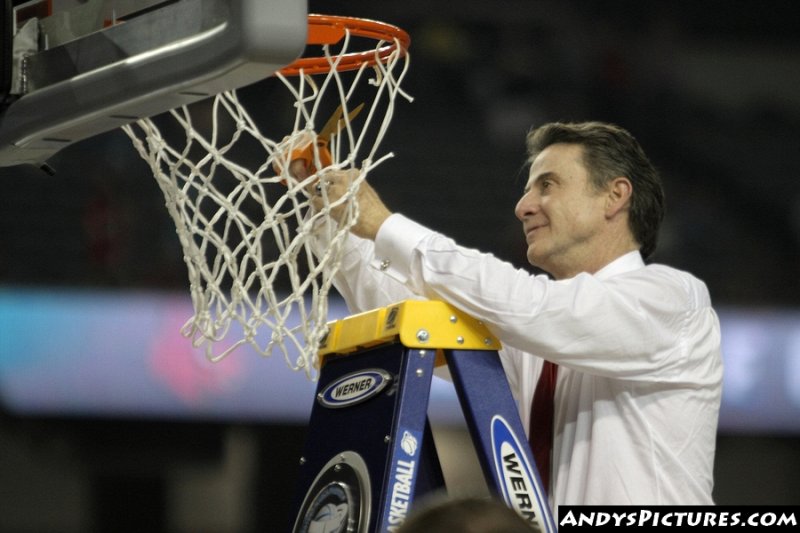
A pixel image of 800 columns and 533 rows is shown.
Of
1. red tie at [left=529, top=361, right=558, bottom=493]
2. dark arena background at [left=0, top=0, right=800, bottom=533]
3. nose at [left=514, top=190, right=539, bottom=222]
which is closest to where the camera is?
red tie at [left=529, top=361, right=558, bottom=493]

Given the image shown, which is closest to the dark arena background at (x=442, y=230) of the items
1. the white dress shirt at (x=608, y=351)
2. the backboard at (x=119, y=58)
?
the white dress shirt at (x=608, y=351)

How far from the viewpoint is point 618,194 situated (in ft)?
8.52

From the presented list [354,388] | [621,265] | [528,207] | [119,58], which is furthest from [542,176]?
[119,58]

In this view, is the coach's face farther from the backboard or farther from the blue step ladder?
the backboard

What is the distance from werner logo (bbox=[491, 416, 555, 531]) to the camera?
216 centimetres

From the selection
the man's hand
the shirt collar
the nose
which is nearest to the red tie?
the shirt collar

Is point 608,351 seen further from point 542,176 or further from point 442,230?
point 442,230

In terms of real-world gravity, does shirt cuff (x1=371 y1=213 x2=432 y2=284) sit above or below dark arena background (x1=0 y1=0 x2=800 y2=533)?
above

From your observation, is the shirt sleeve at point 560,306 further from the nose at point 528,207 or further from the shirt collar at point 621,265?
the nose at point 528,207

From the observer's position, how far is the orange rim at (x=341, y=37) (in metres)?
2.38

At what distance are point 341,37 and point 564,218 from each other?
59 cm

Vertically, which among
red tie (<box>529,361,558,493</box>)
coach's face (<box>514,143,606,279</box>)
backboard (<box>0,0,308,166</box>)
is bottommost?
red tie (<box>529,361,558,493</box>)

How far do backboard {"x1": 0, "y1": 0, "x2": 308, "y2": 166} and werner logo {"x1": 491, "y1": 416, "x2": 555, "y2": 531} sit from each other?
906 millimetres

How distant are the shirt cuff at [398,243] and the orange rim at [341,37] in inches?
13.0
